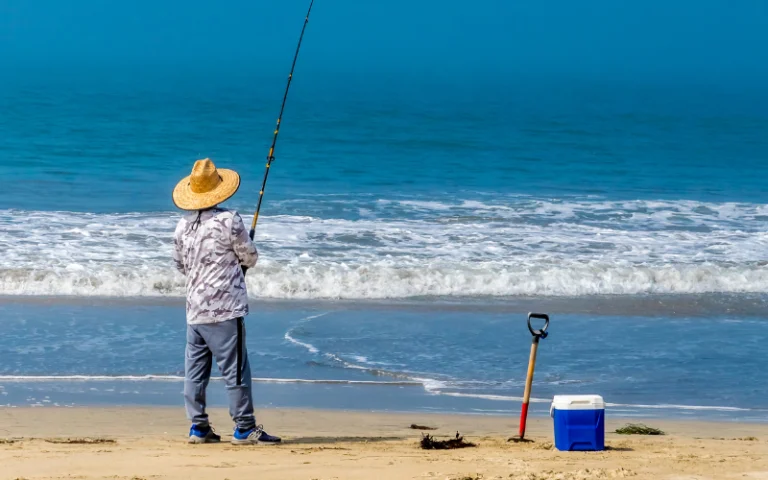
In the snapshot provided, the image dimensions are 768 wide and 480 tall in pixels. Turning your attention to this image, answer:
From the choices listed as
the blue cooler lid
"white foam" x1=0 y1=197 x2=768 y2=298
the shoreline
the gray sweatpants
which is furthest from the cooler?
"white foam" x1=0 y1=197 x2=768 y2=298

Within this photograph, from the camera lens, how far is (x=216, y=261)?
203 inches

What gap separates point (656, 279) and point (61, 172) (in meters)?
12.9

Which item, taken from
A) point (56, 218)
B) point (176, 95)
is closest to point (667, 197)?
point (56, 218)

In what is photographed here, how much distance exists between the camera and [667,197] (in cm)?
1878

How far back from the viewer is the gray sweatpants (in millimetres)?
5191

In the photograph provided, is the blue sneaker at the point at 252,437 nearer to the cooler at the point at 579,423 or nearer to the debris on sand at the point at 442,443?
the debris on sand at the point at 442,443

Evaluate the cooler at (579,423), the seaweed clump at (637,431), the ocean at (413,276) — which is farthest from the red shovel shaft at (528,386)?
the ocean at (413,276)

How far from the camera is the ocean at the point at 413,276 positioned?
7.18 meters

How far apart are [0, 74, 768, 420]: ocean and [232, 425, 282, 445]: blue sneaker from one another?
1188 millimetres

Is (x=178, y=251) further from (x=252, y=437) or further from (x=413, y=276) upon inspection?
(x=413, y=276)

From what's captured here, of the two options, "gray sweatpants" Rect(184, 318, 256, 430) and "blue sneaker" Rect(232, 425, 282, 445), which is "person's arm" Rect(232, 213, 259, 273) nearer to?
"gray sweatpants" Rect(184, 318, 256, 430)

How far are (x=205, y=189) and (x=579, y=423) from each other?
195cm

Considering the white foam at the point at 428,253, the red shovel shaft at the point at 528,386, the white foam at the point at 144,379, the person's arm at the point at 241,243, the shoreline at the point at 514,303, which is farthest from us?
the white foam at the point at 428,253

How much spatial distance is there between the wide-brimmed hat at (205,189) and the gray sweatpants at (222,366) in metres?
0.53
